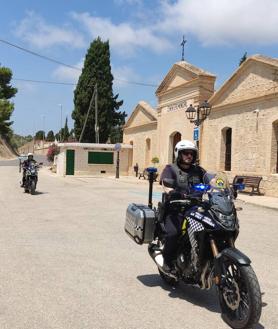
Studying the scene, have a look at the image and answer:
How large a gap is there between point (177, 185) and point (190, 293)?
3.78ft

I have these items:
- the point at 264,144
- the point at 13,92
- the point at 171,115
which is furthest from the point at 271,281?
the point at 13,92

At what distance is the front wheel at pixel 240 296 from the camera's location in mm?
3760

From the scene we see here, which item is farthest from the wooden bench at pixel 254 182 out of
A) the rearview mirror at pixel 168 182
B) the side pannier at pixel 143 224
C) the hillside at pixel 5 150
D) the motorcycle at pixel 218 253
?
the hillside at pixel 5 150

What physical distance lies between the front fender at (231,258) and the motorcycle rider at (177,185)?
709 millimetres

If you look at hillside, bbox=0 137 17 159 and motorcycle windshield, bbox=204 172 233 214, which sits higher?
hillside, bbox=0 137 17 159

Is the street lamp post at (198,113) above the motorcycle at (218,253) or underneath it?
above

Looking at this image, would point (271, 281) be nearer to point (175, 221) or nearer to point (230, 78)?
point (175, 221)

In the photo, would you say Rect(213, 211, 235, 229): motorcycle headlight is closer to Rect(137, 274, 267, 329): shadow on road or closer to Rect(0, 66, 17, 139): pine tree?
Rect(137, 274, 267, 329): shadow on road

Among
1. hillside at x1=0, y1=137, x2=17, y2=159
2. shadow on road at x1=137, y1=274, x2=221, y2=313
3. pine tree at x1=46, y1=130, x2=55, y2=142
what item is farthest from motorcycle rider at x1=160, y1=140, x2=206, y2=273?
pine tree at x1=46, y1=130, x2=55, y2=142

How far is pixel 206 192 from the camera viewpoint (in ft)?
14.2

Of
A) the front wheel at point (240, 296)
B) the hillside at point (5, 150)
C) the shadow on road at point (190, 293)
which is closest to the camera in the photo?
the front wheel at point (240, 296)

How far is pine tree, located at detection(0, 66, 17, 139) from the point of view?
67.2 metres

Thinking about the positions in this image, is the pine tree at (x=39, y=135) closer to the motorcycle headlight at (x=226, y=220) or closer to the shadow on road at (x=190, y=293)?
the shadow on road at (x=190, y=293)

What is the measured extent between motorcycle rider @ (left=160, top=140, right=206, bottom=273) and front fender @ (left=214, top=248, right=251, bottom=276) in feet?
2.32
